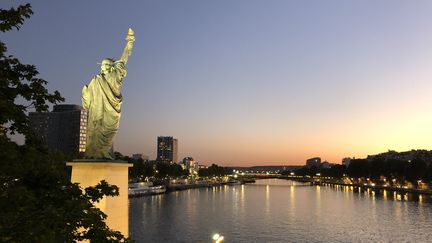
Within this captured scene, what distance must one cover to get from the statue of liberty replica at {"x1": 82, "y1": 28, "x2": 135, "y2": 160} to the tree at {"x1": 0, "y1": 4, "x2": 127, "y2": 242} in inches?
230

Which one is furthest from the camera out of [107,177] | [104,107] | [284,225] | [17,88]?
[284,225]

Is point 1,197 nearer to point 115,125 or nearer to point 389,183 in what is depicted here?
point 115,125

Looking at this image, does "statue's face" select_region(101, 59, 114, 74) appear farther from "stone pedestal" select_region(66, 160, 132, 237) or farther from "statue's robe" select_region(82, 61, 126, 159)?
"stone pedestal" select_region(66, 160, 132, 237)

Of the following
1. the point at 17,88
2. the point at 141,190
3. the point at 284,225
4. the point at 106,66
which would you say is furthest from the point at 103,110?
the point at 141,190

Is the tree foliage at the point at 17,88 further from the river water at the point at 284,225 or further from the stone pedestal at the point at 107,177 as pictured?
the river water at the point at 284,225

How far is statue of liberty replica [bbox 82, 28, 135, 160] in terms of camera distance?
44.0ft

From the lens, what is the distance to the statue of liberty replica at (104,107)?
1341 cm

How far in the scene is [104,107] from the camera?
13531mm

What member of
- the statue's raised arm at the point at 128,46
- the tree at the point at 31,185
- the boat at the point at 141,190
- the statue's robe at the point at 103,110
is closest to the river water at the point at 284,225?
the boat at the point at 141,190

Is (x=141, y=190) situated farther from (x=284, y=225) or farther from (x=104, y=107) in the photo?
(x=104, y=107)

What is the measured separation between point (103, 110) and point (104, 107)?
0.10 metres

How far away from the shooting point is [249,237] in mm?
44812

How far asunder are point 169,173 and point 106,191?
153 m

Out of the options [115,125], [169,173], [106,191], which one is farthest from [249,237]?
[169,173]
